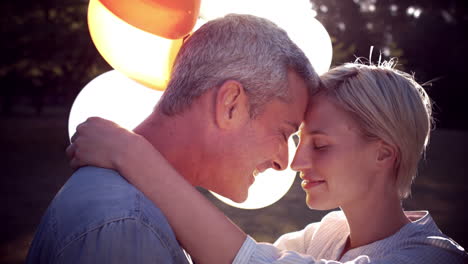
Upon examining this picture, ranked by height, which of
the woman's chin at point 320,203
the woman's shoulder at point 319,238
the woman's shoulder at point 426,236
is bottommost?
the woman's shoulder at point 319,238

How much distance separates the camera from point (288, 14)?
88.2 inches

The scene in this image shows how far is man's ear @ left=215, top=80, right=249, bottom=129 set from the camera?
1.74 meters

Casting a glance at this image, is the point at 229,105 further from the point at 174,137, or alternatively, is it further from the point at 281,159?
the point at 281,159

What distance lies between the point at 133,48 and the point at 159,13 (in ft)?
1.26

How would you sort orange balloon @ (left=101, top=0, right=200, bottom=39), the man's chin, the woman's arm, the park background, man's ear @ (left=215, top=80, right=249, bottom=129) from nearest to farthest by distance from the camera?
the woman's arm, man's ear @ (left=215, top=80, right=249, bottom=129), orange balloon @ (left=101, top=0, right=200, bottom=39), the man's chin, the park background

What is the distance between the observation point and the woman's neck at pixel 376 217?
7.37ft

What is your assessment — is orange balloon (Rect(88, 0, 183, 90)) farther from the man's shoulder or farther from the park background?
the man's shoulder

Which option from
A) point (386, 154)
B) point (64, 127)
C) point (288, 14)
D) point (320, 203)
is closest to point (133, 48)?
point (288, 14)

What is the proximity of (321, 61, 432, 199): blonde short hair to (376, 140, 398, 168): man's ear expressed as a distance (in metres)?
0.02

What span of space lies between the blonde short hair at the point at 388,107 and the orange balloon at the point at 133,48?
77cm

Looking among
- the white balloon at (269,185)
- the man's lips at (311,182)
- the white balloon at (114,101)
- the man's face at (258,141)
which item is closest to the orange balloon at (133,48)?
the white balloon at (114,101)

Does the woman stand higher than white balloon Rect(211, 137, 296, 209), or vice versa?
the woman

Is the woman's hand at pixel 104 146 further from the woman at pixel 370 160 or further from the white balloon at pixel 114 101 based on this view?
the woman at pixel 370 160

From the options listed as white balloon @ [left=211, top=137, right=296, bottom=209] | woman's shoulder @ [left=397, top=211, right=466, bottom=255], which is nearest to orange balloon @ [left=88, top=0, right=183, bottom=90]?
white balloon @ [left=211, top=137, right=296, bottom=209]
